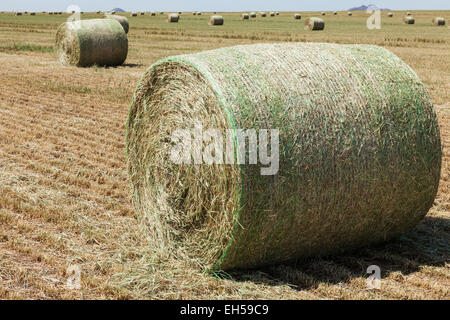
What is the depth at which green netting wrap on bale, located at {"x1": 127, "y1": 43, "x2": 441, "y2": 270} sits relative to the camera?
4.93m

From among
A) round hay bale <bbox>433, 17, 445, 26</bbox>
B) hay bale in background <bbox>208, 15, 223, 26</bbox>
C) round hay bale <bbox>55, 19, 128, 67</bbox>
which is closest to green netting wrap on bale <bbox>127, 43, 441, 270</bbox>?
round hay bale <bbox>55, 19, 128, 67</bbox>

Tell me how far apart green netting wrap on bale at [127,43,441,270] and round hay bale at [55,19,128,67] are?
13.8 meters

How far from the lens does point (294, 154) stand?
4941mm

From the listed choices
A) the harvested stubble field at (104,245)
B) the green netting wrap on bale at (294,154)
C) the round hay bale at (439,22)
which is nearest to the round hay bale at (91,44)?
the harvested stubble field at (104,245)

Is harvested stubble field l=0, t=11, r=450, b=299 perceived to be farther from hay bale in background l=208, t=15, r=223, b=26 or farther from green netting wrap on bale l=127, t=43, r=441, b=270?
hay bale in background l=208, t=15, r=223, b=26

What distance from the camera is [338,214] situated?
5.25 metres

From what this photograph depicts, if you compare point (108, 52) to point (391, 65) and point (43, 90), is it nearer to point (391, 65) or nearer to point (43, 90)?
point (43, 90)

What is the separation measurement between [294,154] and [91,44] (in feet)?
50.6

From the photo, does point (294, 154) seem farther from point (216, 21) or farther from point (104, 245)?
point (216, 21)

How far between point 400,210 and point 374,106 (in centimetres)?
107

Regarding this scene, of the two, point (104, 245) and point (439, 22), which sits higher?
point (439, 22)

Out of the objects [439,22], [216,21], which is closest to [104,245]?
[216,21]
